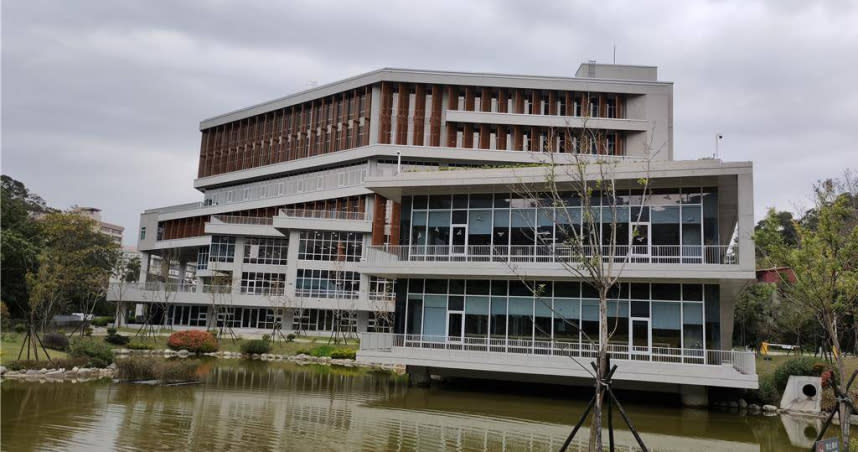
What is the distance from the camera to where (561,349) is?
21.9m

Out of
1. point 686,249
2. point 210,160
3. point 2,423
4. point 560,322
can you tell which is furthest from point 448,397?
point 210,160

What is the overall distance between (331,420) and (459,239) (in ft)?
33.7

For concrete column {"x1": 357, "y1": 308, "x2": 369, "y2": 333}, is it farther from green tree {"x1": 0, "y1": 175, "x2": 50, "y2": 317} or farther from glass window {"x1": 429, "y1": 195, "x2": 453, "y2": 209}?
glass window {"x1": 429, "y1": 195, "x2": 453, "y2": 209}

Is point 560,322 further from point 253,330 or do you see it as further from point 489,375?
point 253,330

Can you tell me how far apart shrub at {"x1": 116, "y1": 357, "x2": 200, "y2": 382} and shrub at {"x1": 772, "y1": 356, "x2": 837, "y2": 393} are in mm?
21187

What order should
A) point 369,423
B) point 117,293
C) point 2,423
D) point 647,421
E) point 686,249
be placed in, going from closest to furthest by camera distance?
point 2,423, point 369,423, point 647,421, point 686,249, point 117,293

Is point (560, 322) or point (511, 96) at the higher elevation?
point (511, 96)

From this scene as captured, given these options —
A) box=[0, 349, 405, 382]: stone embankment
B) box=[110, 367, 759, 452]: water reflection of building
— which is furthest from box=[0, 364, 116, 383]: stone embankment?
box=[110, 367, 759, 452]: water reflection of building

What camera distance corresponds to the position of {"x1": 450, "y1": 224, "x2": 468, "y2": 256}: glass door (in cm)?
2524

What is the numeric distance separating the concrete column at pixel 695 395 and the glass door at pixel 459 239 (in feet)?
30.2

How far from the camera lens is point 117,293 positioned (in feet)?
178

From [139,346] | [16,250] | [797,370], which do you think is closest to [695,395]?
[797,370]

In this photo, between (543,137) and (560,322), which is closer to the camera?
(560,322)

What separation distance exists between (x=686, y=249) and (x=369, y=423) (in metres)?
12.6
